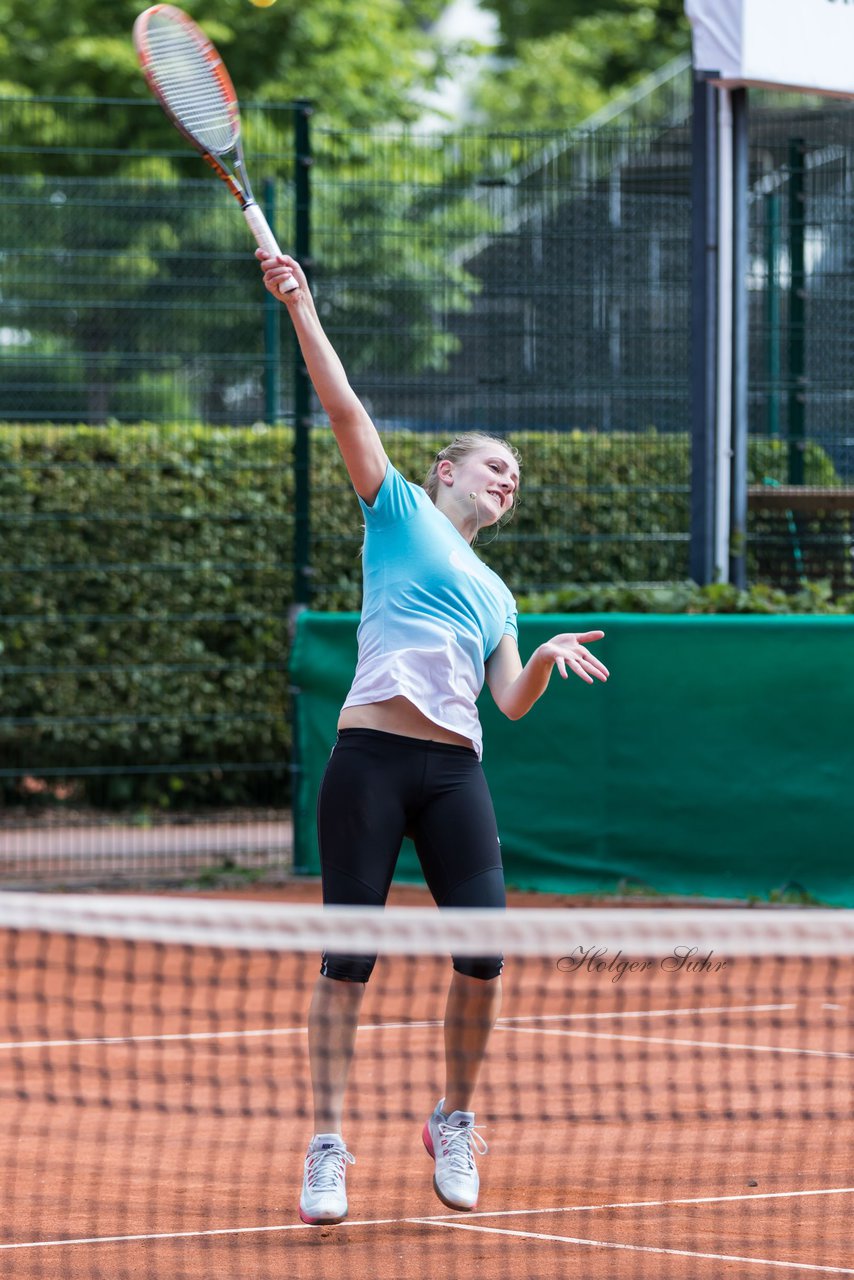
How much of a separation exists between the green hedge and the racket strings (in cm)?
443

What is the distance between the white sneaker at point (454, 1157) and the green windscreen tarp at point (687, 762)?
396cm

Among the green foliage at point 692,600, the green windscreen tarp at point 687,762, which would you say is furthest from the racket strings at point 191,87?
the green foliage at point 692,600

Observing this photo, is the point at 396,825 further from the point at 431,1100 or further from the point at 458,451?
the point at 431,1100

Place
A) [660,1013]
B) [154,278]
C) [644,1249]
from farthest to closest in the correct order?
[154,278]
[660,1013]
[644,1249]

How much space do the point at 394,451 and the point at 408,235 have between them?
1.16 m

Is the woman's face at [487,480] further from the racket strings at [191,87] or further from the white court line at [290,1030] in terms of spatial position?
the white court line at [290,1030]

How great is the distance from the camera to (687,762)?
26.3 feet

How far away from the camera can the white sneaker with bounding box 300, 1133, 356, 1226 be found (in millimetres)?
3906

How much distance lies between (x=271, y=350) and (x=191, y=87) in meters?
4.42

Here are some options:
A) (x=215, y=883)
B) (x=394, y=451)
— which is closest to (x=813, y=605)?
(x=394, y=451)

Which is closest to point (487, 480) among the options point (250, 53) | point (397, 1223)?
point (397, 1223)

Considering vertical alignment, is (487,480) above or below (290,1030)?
above

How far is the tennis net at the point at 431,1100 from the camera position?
3674 millimetres

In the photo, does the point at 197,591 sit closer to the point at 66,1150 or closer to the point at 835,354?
the point at 835,354
